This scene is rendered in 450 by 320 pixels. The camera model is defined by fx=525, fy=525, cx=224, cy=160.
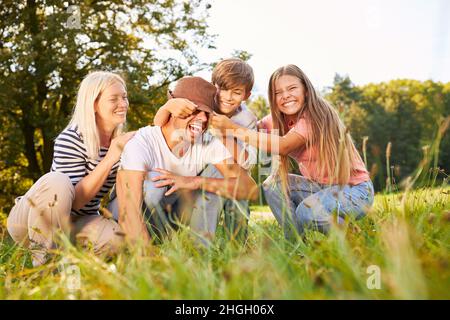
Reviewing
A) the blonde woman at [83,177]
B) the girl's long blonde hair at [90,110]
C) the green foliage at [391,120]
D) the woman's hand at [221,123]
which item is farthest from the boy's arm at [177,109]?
the green foliage at [391,120]

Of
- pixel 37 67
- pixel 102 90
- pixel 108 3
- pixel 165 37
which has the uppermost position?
pixel 108 3

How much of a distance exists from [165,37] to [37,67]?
12.7ft

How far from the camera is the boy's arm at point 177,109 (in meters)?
3.50

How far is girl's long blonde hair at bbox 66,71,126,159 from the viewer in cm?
363

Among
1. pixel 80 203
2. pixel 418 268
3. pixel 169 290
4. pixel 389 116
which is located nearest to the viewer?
pixel 418 268

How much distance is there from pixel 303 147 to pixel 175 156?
36.7 inches

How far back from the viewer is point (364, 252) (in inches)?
89.7

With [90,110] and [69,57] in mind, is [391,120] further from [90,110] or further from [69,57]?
[90,110]

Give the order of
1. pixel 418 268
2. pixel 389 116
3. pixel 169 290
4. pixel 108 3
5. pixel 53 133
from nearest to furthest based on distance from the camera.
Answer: pixel 418 268
pixel 169 290
pixel 53 133
pixel 108 3
pixel 389 116

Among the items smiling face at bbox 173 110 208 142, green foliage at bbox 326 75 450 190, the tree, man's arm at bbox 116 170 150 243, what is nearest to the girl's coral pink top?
smiling face at bbox 173 110 208 142

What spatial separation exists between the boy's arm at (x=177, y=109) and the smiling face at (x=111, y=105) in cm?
29

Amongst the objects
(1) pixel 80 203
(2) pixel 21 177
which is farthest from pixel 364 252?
(2) pixel 21 177

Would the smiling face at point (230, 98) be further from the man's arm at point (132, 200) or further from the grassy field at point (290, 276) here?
the grassy field at point (290, 276)

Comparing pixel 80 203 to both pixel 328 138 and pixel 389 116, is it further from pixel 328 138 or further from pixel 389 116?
pixel 389 116
